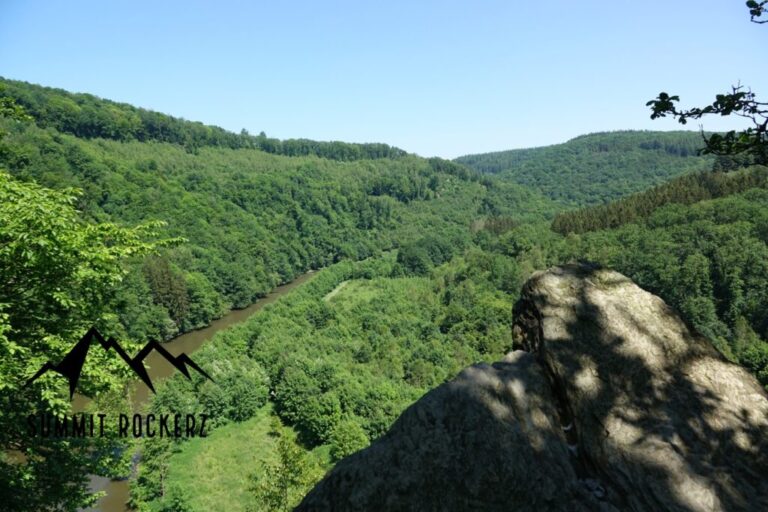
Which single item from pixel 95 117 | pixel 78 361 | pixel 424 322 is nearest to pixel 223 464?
pixel 78 361

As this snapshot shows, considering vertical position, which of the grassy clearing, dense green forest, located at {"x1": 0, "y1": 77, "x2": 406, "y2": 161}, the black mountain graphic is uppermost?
dense green forest, located at {"x1": 0, "y1": 77, "x2": 406, "y2": 161}

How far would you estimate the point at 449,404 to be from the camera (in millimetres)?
4957

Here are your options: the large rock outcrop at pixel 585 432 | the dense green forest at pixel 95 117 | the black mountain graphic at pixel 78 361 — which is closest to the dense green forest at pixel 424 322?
the black mountain graphic at pixel 78 361

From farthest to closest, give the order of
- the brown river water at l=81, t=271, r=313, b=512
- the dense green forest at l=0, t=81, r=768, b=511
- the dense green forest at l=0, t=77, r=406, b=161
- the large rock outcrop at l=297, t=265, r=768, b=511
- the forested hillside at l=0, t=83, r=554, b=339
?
1. the dense green forest at l=0, t=77, r=406, b=161
2. the forested hillside at l=0, t=83, r=554, b=339
3. the brown river water at l=81, t=271, r=313, b=512
4. the dense green forest at l=0, t=81, r=768, b=511
5. the large rock outcrop at l=297, t=265, r=768, b=511

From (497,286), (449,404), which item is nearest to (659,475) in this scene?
(449,404)

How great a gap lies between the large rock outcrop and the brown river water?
393 inches

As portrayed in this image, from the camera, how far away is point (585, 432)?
5250 millimetres

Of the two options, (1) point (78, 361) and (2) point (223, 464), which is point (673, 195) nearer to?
(2) point (223, 464)

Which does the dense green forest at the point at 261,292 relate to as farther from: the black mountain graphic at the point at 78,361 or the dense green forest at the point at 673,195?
the dense green forest at the point at 673,195

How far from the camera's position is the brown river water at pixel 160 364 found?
113ft

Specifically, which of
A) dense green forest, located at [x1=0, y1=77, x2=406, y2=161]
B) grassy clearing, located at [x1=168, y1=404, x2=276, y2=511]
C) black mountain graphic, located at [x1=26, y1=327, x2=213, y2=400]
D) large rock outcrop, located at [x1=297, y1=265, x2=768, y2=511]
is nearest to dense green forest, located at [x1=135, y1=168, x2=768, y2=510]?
grassy clearing, located at [x1=168, y1=404, x2=276, y2=511]

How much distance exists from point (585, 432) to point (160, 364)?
6941 cm

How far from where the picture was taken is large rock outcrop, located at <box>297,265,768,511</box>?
452cm

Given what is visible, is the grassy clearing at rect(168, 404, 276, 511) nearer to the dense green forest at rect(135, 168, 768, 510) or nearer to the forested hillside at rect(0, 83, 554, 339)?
the dense green forest at rect(135, 168, 768, 510)
